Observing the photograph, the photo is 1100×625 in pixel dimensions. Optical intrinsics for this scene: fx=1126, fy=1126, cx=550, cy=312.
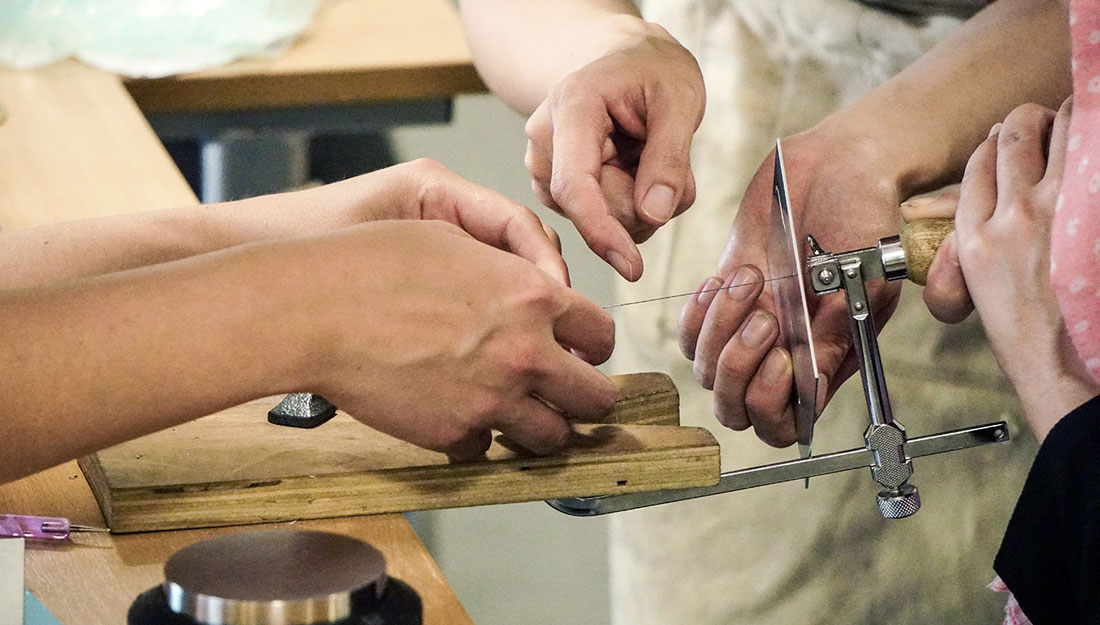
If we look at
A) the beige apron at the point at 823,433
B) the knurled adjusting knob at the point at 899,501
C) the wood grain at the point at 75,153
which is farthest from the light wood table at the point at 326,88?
the knurled adjusting knob at the point at 899,501

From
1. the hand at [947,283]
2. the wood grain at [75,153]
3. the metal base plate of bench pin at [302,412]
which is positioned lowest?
the metal base plate of bench pin at [302,412]

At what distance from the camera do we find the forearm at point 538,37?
1.13m

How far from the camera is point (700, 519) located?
1.20 metres

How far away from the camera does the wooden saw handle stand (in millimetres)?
700

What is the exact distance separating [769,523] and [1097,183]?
2.21 feet

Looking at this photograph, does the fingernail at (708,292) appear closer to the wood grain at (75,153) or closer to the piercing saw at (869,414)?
the piercing saw at (869,414)

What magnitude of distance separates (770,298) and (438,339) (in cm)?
34

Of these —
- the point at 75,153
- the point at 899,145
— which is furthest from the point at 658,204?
the point at 75,153

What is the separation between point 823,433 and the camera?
1.03 m

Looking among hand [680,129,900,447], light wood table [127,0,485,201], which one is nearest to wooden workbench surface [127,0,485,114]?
light wood table [127,0,485,201]

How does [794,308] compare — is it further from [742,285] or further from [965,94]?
[965,94]

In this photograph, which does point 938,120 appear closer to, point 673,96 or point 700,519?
point 673,96

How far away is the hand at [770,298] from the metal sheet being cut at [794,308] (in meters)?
0.02

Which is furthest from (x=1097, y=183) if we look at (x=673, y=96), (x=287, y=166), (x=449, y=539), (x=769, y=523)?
(x=287, y=166)
